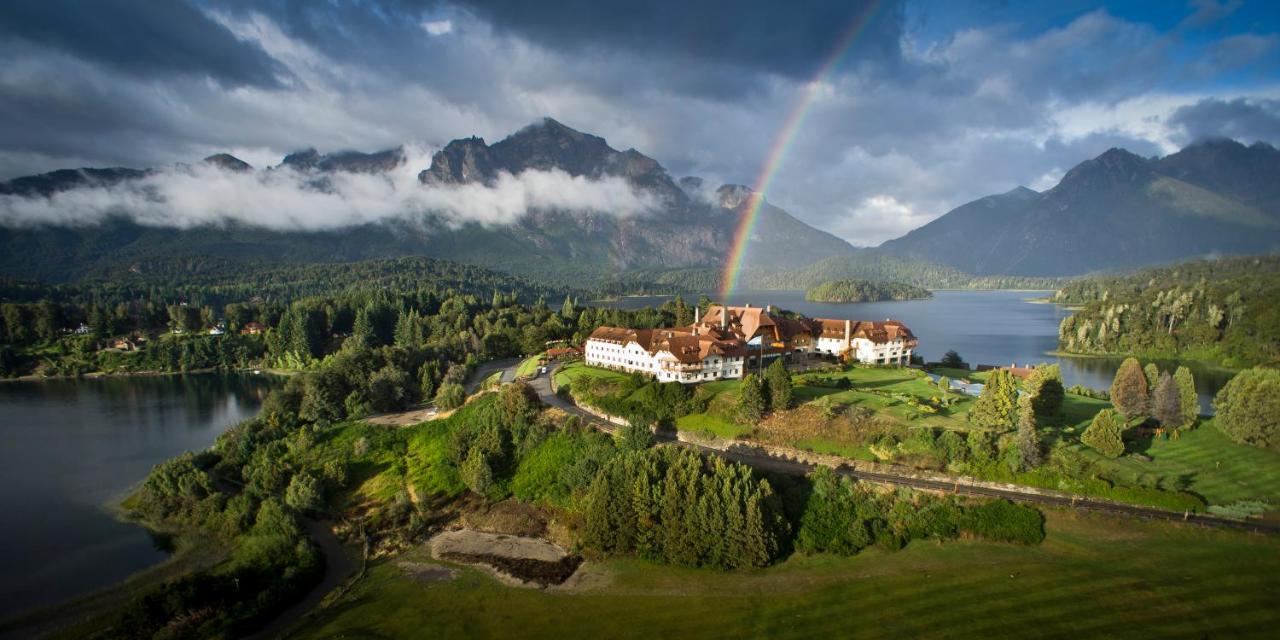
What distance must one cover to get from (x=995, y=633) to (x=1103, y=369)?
85.5 m

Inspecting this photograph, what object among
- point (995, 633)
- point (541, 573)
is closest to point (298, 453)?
point (541, 573)

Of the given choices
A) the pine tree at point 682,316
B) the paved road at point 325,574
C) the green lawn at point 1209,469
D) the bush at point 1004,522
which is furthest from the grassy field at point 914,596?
the pine tree at point 682,316

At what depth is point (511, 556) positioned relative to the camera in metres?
34.7

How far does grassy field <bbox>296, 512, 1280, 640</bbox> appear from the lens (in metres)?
25.1

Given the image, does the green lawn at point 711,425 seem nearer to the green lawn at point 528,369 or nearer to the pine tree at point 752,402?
the pine tree at point 752,402

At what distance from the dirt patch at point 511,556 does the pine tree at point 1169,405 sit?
41.5 m

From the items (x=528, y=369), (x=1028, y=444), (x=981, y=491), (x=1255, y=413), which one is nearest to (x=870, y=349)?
(x=1028, y=444)

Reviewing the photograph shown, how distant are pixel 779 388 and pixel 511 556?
22.1 meters

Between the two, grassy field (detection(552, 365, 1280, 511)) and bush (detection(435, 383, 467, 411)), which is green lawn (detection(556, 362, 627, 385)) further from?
grassy field (detection(552, 365, 1280, 511))

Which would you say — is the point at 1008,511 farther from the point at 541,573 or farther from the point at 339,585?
the point at 339,585

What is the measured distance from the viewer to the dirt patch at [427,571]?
32375 mm

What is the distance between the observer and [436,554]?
35406mm

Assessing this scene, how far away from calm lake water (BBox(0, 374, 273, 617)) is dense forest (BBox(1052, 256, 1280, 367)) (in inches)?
5044

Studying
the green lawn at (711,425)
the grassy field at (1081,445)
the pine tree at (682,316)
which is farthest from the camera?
the pine tree at (682,316)
